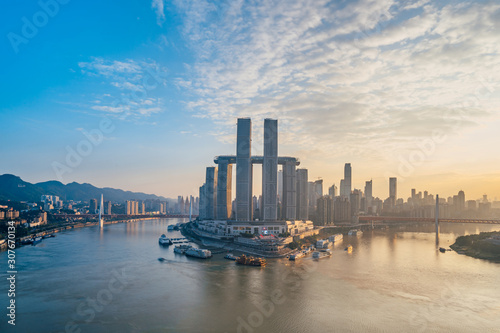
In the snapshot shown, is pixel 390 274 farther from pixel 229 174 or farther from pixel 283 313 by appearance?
pixel 229 174

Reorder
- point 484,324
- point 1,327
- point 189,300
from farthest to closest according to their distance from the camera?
point 189,300 < point 484,324 < point 1,327

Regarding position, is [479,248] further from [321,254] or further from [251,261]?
[251,261]

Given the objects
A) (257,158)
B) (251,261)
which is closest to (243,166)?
(257,158)

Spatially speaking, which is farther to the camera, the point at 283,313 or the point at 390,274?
the point at 390,274

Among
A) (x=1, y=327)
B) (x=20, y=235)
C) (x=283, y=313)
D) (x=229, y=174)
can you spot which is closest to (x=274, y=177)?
(x=229, y=174)

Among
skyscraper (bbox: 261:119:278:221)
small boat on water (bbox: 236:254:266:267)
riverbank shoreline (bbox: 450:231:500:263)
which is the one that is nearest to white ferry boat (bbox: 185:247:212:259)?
small boat on water (bbox: 236:254:266:267)
